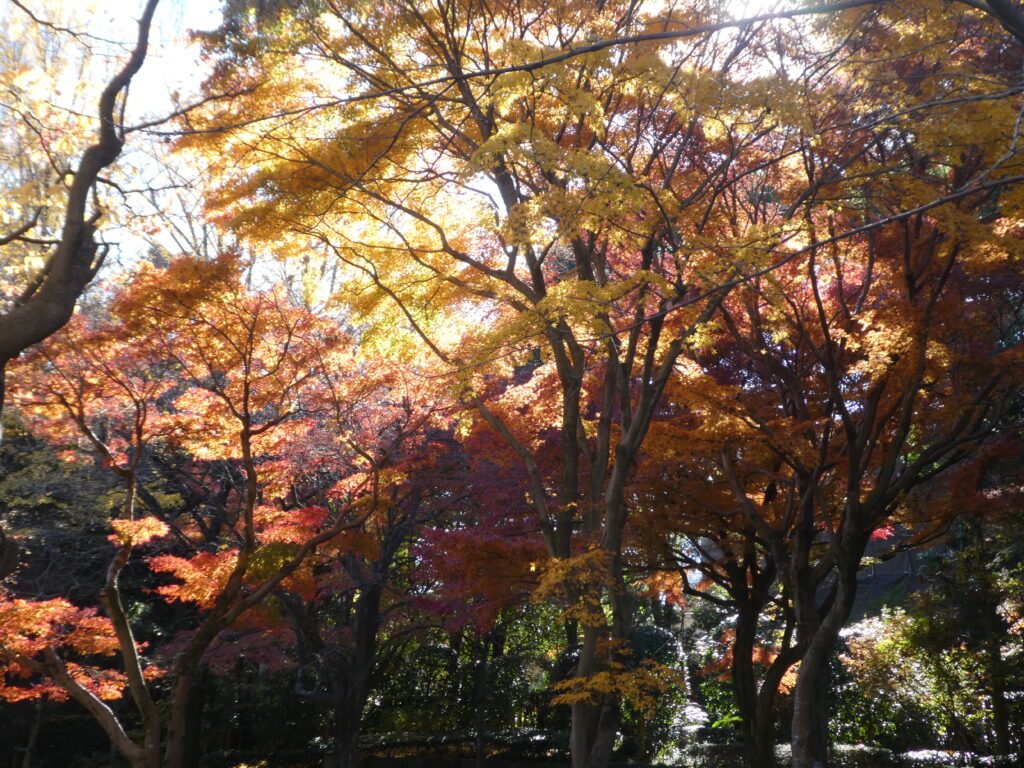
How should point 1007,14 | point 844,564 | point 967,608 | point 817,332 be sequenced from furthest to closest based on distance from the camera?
point 967,608 < point 817,332 < point 844,564 < point 1007,14

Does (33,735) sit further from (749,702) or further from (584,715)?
(749,702)

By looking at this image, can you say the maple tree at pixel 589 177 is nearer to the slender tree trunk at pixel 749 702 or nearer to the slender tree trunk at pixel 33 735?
the slender tree trunk at pixel 749 702

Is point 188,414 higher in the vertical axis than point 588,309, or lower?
higher

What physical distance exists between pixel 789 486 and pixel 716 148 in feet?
12.4

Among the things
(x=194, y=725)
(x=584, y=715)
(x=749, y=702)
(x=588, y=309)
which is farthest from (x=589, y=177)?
(x=194, y=725)

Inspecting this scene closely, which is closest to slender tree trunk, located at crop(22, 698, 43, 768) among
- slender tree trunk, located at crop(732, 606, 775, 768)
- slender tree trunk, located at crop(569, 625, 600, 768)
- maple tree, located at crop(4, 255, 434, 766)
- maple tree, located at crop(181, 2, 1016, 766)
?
maple tree, located at crop(4, 255, 434, 766)

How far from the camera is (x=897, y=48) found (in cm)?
575

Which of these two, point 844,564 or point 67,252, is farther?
point 844,564

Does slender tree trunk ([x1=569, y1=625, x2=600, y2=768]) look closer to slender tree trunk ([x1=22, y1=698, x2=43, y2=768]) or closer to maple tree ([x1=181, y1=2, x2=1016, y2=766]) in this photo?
maple tree ([x1=181, y1=2, x2=1016, y2=766])

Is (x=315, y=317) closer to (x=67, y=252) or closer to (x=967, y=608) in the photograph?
(x=67, y=252)

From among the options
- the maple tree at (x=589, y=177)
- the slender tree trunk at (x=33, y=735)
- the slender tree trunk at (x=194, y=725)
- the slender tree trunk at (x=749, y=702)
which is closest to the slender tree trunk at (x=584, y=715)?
the maple tree at (x=589, y=177)

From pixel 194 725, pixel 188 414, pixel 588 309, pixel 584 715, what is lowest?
pixel 194 725

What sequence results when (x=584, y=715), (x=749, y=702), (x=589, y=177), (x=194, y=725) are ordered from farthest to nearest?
(x=194, y=725), (x=749, y=702), (x=584, y=715), (x=589, y=177)

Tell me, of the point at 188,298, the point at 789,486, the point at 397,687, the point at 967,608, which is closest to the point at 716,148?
the point at 789,486
